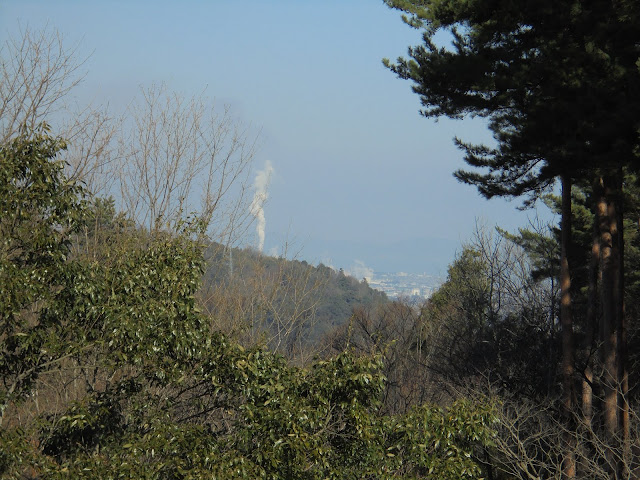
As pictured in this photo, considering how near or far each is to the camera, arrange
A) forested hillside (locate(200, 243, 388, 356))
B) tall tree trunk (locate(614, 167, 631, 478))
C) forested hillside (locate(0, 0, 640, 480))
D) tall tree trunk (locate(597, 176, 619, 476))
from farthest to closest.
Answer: forested hillside (locate(200, 243, 388, 356))
tall tree trunk (locate(614, 167, 631, 478))
tall tree trunk (locate(597, 176, 619, 476))
forested hillside (locate(0, 0, 640, 480))

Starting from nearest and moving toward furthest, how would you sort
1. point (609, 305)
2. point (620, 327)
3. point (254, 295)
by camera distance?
1. point (609, 305)
2. point (620, 327)
3. point (254, 295)

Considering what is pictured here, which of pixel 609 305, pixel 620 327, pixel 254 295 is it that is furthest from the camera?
pixel 254 295

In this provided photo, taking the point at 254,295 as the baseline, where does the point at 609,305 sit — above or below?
above

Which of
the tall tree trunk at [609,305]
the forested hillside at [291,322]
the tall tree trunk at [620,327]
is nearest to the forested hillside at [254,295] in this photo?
the forested hillside at [291,322]

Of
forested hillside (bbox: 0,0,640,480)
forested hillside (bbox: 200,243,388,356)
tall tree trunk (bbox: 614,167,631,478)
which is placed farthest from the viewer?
forested hillside (bbox: 200,243,388,356)

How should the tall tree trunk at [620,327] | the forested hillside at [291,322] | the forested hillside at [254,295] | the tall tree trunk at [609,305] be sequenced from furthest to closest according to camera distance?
1. the forested hillside at [254,295]
2. the tall tree trunk at [620,327]
3. the tall tree trunk at [609,305]
4. the forested hillside at [291,322]

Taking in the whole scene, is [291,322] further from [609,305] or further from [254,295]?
[609,305]

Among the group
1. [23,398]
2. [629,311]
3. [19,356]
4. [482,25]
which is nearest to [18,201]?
[19,356]

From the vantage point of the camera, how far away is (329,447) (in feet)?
20.0

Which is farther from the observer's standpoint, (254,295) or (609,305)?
(254,295)

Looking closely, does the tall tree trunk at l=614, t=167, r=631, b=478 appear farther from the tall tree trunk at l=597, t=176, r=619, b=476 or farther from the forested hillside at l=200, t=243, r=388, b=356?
the forested hillside at l=200, t=243, r=388, b=356

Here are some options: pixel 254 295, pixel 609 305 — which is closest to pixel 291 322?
pixel 254 295

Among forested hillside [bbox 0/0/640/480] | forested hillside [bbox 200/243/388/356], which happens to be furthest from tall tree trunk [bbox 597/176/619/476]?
forested hillside [bbox 200/243/388/356]

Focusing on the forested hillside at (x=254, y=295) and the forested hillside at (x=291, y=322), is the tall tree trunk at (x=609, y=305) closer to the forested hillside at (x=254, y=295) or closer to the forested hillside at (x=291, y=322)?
the forested hillside at (x=291, y=322)
